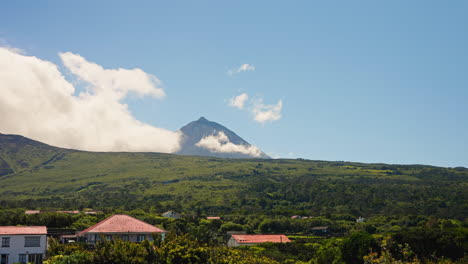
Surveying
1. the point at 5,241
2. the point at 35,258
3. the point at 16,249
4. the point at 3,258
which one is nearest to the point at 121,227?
the point at 35,258

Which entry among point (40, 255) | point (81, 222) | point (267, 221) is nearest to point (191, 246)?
point (40, 255)

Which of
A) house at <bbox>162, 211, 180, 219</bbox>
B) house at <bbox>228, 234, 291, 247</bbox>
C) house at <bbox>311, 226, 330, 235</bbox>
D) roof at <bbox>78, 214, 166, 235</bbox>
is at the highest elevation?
roof at <bbox>78, 214, 166, 235</bbox>

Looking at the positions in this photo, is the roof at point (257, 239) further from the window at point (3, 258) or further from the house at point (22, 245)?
the window at point (3, 258)

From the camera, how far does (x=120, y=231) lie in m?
65.6

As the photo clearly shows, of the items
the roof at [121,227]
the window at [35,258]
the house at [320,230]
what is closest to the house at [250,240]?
the house at [320,230]

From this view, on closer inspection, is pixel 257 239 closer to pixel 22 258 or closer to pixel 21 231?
pixel 22 258

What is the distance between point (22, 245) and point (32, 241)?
1225 mm

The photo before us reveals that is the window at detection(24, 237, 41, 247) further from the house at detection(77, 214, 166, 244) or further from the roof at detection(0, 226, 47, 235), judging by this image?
the house at detection(77, 214, 166, 244)

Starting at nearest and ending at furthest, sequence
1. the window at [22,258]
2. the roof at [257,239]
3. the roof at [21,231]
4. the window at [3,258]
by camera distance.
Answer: the window at [3,258]
the window at [22,258]
the roof at [21,231]
the roof at [257,239]

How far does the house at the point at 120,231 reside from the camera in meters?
65.2

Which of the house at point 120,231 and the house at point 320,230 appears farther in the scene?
the house at point 320,230

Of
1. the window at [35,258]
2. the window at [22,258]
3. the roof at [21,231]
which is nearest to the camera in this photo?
the window at [22,258]

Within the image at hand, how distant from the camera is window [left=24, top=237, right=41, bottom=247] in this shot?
58028 mm

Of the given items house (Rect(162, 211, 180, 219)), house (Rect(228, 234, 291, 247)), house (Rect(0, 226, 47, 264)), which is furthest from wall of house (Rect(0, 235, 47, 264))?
house (Rect(162, 211, 180, 219))
